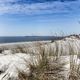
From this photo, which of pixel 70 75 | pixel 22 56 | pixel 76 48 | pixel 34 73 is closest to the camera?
pixel 70 75

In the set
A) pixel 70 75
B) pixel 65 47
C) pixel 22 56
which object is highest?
pixel 70 75

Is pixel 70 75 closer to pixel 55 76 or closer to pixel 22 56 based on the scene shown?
pixel 55 76

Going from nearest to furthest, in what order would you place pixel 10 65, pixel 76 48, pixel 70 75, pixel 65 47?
pixel 70 75 → pixel 10 65 → pixel 76 48 → pixel 65 47

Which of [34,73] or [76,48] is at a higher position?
[34,73]

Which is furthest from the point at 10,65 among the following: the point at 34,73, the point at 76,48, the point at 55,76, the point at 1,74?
the point at 76,48

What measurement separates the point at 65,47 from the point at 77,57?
1.94 meters

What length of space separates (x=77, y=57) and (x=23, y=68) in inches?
41.1

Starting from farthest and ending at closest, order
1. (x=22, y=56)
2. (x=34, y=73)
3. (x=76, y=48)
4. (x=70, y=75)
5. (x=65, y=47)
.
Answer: (x=65, y=47) < (x=76, y=48) < (x=22, y=56) < (x=34, y=73) < (x=70, y=75)

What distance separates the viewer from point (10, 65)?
21.1 feet

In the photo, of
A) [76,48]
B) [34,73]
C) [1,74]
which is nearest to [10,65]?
[1,74]

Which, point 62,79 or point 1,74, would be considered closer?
point 62,79

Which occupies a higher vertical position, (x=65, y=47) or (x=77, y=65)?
(x=77, y=65)

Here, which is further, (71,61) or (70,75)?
(71,61)

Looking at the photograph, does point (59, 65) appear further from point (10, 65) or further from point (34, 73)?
point (10, 65)
